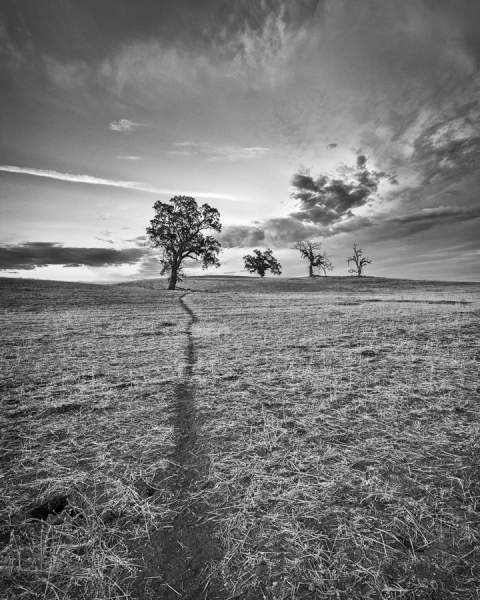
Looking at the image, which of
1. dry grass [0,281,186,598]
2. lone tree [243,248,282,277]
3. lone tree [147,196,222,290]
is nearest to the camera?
dry grass [0,281,186,598]

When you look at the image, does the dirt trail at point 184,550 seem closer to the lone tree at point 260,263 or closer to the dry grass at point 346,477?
the dry grass at point 346,477

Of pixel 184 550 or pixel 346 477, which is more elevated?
pixel 346 477

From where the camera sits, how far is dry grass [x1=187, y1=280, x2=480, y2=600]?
90.9 inches

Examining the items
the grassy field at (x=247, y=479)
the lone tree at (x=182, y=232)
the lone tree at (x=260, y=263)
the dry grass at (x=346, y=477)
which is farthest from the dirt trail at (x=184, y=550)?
the lone tree at (x=260, y=263)

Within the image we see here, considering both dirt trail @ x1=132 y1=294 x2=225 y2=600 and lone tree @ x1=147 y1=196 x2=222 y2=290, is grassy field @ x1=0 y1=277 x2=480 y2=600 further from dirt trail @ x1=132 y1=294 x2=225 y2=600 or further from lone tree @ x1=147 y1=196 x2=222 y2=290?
lone tree @ x1=147 y1=196 x2=222 y2=290

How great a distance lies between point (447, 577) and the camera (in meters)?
2.24

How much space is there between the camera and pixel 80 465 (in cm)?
362

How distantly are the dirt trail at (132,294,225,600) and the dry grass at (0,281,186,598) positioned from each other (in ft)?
0.42

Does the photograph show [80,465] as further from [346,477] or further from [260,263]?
[260,263]

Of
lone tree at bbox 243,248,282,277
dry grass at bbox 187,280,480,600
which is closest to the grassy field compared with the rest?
dry grass at bbox 187,280,480,600

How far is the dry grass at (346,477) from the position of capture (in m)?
2.31

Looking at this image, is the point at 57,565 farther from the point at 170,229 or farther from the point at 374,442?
the point at 170,229

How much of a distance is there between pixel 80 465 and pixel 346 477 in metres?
3.17

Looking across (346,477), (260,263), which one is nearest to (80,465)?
(346,477)
